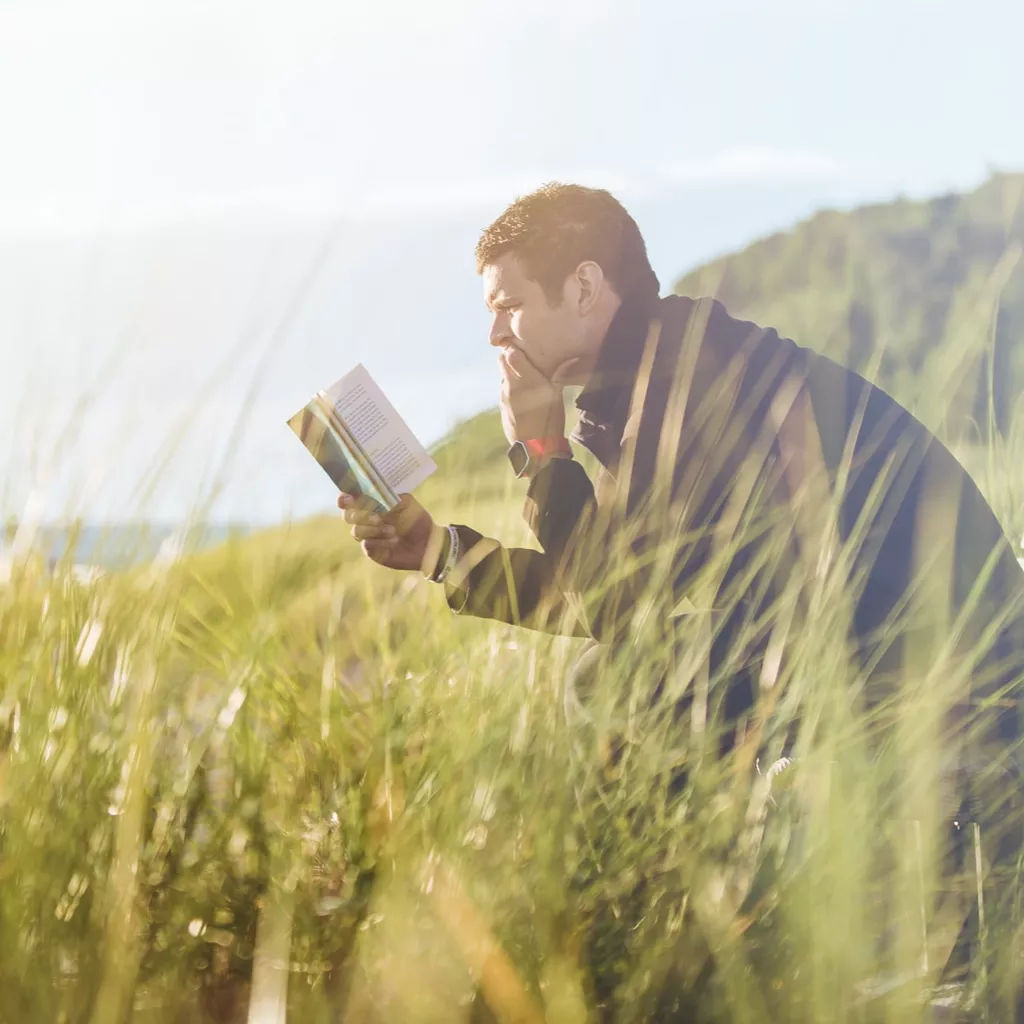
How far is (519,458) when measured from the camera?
8.72 feet

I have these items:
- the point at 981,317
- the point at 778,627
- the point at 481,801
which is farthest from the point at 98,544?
the point at 981,317

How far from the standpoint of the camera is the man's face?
2811 millimetres

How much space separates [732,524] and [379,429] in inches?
29.3

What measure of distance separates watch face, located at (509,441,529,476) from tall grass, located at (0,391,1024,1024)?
0.84 metres

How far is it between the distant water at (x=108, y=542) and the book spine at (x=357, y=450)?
0.58 meters

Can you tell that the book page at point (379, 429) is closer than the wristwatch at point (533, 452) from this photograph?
Yes

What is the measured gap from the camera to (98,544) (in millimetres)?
1735

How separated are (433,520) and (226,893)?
974mm

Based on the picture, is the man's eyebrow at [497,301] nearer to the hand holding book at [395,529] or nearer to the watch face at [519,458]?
the watch face at [519,458]

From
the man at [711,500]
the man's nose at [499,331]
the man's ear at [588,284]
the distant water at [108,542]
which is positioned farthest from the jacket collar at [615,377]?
the distant water at [108,542]

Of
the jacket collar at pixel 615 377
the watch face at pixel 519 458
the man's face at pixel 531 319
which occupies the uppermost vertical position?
the man's face at pixel 531 319

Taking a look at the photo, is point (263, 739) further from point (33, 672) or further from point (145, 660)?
point (33, 672)

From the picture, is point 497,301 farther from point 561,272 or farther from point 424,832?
point 424,832

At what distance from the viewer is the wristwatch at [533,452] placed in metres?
2.63
